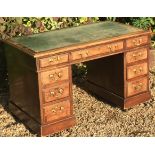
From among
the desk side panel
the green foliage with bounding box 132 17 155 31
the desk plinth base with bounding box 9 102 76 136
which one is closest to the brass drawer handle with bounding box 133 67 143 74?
the desk plinth base with bounding box 9 102 76 136

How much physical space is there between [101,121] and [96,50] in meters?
0.93

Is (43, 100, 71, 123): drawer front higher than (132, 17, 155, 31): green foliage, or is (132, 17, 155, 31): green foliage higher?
(132, 17, 155, 31): green foliage

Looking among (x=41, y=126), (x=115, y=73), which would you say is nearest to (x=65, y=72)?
(x=41, y=126)

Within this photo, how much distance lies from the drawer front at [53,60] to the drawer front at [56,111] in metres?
0.50

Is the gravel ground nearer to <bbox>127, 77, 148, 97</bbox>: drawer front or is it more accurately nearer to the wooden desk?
the wooden desk

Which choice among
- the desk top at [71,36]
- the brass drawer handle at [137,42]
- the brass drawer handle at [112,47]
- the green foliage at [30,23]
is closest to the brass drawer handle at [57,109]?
the desk top at [71,36]

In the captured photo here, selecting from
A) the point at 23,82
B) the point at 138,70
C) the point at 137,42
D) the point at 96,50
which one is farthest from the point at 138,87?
the point at 23,82

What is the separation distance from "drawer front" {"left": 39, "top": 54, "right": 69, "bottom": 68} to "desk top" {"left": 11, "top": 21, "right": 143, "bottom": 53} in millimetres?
111

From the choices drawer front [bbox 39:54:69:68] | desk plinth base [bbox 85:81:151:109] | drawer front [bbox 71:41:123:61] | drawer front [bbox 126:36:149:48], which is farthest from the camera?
desk plinth base [bbox 85:81:151:109]

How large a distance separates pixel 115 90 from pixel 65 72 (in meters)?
1.11

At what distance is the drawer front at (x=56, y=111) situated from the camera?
4.68 metres

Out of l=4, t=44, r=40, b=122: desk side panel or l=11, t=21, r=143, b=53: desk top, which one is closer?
l=4, t=44, r=40, b=122: desk side panel

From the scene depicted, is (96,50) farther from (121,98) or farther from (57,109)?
(121,98)

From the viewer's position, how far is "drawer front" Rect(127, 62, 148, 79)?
5.31 meters
